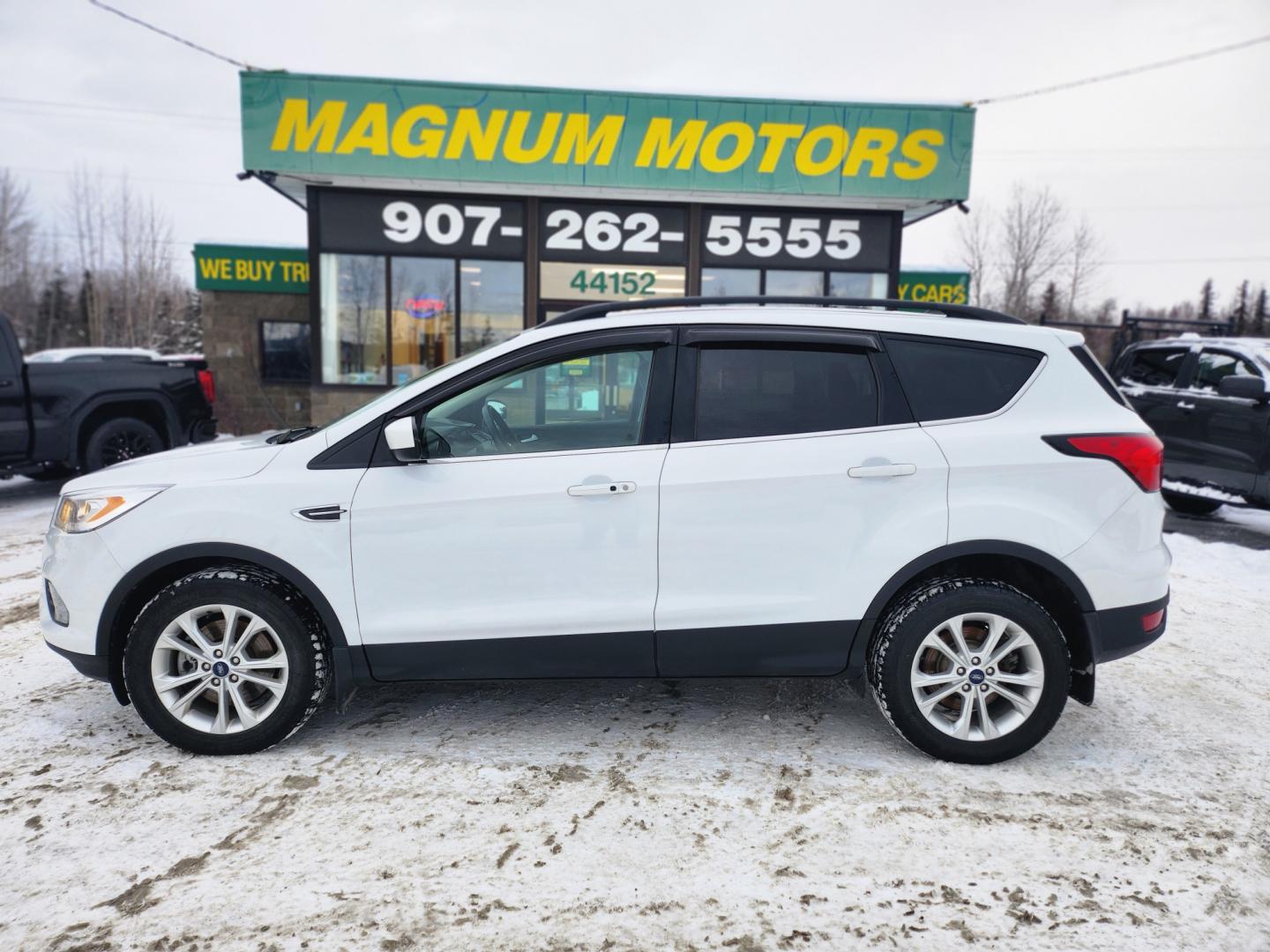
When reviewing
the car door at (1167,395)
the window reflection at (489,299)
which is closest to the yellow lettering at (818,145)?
the window reflection at (489,299)

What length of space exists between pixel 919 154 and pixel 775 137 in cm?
229

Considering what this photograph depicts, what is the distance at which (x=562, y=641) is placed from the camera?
3.18 m

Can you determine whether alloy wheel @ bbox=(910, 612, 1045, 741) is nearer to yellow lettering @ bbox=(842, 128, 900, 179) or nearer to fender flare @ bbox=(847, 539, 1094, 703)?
fender flare @ bbox=(847, 539, 1094, 703)

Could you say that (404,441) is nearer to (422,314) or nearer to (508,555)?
(508,555)

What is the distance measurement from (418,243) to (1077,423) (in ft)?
38.0

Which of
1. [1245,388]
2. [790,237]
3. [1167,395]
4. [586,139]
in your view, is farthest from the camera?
[790,237]

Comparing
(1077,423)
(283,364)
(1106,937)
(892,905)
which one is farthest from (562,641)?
(283,364)

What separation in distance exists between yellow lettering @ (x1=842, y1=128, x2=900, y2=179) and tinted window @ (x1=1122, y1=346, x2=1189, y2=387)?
5000mm

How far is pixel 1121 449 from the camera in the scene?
3.16m

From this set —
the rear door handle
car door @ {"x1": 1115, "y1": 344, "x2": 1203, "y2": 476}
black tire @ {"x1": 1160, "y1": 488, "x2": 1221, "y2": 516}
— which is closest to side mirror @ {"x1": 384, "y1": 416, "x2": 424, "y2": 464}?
the rear door handle

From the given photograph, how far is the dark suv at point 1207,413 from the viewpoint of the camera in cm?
755

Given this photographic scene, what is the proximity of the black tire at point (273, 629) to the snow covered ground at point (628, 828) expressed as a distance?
4.1 inches

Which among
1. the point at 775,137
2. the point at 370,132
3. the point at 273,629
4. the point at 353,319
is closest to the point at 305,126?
the point at 370,132

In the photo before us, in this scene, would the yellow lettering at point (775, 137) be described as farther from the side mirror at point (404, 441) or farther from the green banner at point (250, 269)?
the side mirror at point (404, 441)
